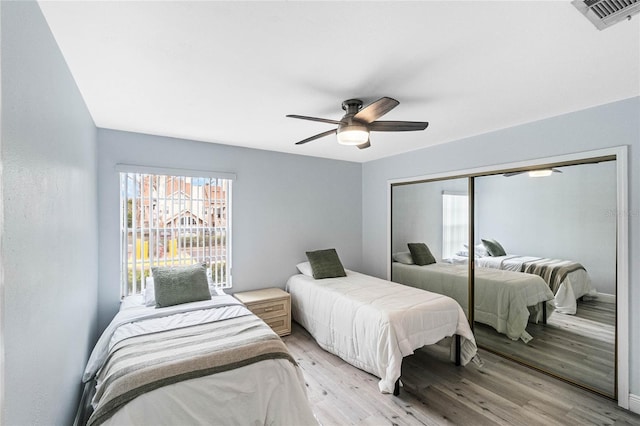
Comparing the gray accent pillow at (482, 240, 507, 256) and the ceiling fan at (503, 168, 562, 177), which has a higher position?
the ceiling fan at (503, 168, 562, 177)

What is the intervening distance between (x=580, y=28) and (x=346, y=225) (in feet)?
12.3

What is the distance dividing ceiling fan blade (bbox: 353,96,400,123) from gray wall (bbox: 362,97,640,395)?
1.85m

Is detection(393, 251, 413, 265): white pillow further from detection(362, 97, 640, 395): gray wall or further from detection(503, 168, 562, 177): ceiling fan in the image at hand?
detection(503, 168, 562, 177): ceiling fan

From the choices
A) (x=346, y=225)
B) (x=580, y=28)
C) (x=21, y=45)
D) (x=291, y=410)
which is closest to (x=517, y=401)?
(x=291, y=410)

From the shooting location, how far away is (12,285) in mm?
996

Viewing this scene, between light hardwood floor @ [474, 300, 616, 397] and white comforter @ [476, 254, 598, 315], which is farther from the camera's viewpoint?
white comforter @ [476, 254, 598, 315]

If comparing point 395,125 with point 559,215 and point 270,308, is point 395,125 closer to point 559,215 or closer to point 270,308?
point 559,215

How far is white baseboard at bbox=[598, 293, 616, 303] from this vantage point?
7.97ft

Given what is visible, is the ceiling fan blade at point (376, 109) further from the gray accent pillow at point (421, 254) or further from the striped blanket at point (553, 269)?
A: the gray accent pillow at point (421, 254)

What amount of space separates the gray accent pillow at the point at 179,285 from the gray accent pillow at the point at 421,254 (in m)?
2.82

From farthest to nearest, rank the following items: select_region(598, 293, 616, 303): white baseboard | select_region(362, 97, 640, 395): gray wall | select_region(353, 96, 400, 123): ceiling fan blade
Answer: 1. select_region(598, 293, 616, 303): white baseboard
2. select_region(362, 97, 640, 395): gray wall
3. select_region(353, 96, 400, 123): ceiling fan blade

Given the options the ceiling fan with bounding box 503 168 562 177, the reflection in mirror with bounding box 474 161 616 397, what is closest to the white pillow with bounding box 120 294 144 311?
the reflection in mirror with bounding box 474 161 616 397

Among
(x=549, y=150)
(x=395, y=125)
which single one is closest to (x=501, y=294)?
(x=549, y=150)

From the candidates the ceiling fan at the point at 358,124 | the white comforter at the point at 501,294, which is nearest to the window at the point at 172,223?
the ceiling fan at the point at 358,124
